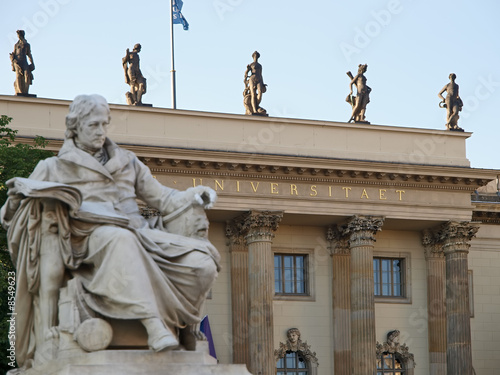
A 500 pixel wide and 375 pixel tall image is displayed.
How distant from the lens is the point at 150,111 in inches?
1481

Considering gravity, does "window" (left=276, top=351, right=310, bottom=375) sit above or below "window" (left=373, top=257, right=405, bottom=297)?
below

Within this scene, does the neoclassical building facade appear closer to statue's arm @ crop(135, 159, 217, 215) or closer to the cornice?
the cornice

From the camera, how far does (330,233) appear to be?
3981cm

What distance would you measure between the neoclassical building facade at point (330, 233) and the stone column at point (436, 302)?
0.04 m

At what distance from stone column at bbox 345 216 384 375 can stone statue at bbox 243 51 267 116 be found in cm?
437

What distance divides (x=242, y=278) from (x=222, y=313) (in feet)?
3.83

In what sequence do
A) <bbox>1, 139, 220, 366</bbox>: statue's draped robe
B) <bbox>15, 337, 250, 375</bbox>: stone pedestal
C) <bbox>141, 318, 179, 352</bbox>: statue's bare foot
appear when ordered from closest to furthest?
<bbox>15, 337, 250, 375</bbox>: stone pedestal → <bbox>141, 318, 179, 352</bbox>: statue's bare foot → <bbox>1, 139, 220, 366</bbox>: statue's draped robe

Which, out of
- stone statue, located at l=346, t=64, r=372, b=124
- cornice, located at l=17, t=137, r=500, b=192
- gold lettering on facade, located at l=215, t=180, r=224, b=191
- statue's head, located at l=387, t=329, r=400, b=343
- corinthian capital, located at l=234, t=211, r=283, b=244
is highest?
stone statue, located at l=346, t=64, r=372, b=124

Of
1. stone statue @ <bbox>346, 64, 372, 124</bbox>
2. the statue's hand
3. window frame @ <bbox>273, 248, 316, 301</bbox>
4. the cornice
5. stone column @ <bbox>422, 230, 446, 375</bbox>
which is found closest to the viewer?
the statue's hand

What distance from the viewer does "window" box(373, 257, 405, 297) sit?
40.7 metres

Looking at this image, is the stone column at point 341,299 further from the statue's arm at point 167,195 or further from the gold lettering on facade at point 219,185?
the statue's arm at point 167,195

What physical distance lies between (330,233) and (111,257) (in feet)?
104

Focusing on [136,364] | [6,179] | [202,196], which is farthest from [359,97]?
[136,364]

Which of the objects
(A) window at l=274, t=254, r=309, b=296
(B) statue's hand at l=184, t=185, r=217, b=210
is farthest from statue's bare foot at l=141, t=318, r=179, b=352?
(A) window at l=274, t=254, r=309, b=296
